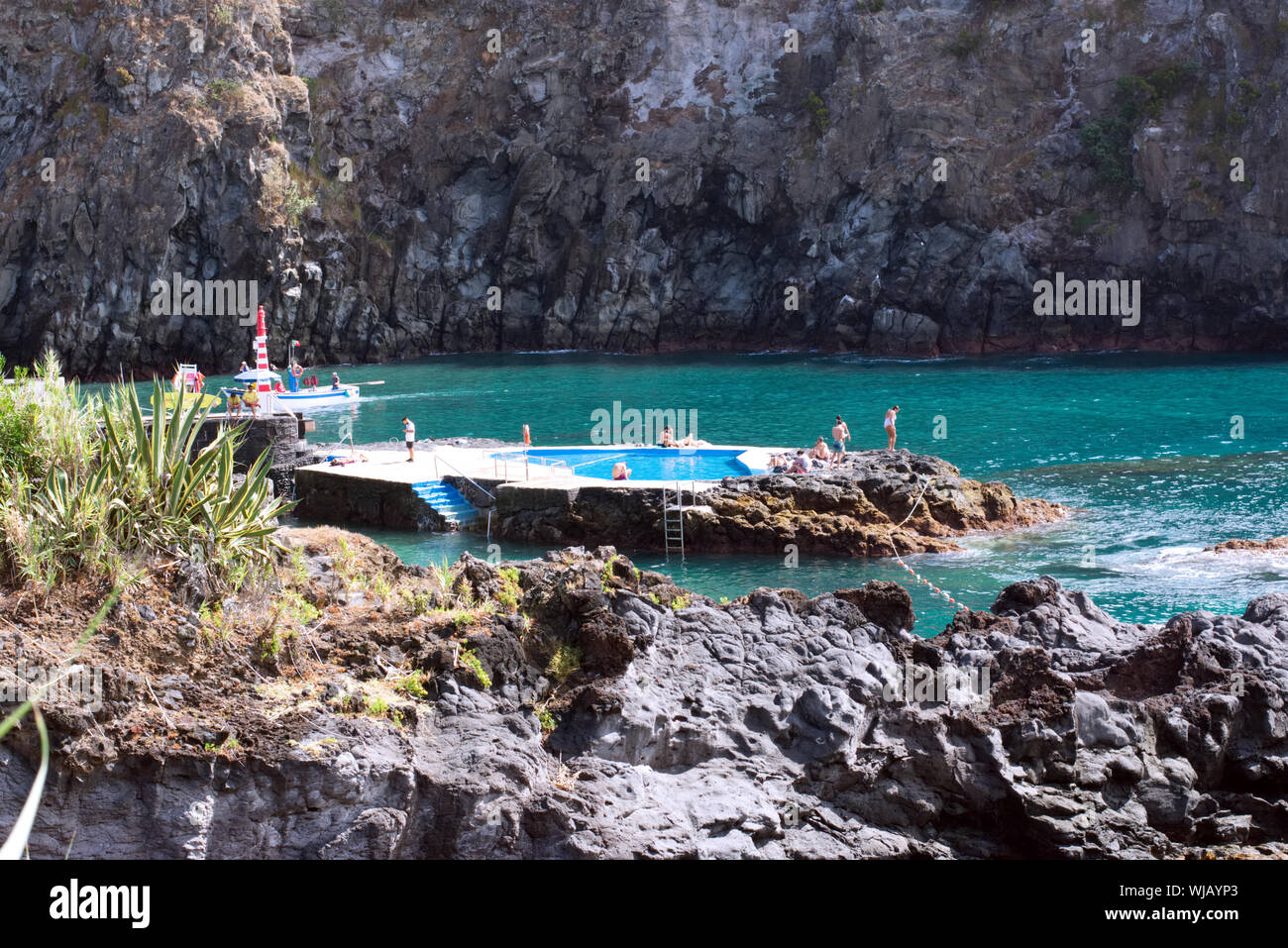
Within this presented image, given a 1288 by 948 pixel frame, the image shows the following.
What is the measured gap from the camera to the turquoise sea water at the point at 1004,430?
23.8 meters

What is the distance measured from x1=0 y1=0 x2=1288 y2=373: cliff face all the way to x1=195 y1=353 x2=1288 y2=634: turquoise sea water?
5.24 meters

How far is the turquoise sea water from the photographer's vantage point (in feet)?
78.0

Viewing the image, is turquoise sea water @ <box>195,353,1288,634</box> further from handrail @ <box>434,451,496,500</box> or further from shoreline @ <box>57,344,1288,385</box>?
handrail @ <box>434,451,496,500</box>

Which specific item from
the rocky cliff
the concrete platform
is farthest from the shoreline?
the rocky cliff

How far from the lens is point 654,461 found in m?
32.9

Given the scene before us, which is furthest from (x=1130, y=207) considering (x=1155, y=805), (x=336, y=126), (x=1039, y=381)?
(x=1155, y=805)

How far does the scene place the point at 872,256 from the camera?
72.6 m

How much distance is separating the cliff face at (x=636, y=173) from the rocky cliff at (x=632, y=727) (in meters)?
59.4

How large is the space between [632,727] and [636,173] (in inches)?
2838

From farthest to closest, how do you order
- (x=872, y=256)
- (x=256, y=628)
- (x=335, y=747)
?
1. (x=872, y=256)
2. (x=256, y=628)
3. (x=335, y=747)

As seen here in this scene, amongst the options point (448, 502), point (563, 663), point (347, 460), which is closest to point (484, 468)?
point (448, 502)

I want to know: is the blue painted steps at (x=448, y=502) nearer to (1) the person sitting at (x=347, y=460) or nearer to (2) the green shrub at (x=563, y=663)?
(1) the person sitting at (x=347, y=460)
